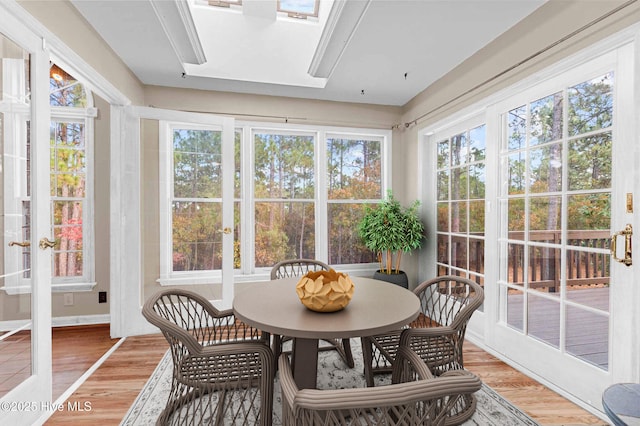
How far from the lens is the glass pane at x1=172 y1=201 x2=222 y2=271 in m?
3.18

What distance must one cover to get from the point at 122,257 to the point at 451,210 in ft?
11.0

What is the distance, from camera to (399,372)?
1.60m

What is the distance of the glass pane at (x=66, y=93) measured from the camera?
3.26 m

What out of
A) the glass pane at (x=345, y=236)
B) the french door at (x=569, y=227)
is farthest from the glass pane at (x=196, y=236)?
the french door at (x=569, y=227)

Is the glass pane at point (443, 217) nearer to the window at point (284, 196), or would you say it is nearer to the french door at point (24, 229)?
the window at point (284, 196)

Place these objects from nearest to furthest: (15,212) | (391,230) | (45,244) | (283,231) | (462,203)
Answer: (15,212)
(45,244)
(462,203)
(391,230)
(283,231)

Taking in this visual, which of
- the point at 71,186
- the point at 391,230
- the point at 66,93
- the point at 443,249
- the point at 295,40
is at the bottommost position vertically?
the point at 443,249

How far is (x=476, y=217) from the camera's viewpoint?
305 centimetres

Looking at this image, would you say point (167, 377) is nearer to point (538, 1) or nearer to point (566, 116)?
point (566, 116)

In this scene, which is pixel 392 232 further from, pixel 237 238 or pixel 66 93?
pixel 66 93

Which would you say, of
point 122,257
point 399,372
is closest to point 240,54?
point 122,257

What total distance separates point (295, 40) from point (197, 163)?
152 cm

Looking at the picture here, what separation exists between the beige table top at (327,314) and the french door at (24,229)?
1.15 metres

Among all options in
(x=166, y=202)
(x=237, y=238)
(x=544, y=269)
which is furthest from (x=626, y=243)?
(x=166, y=202)
